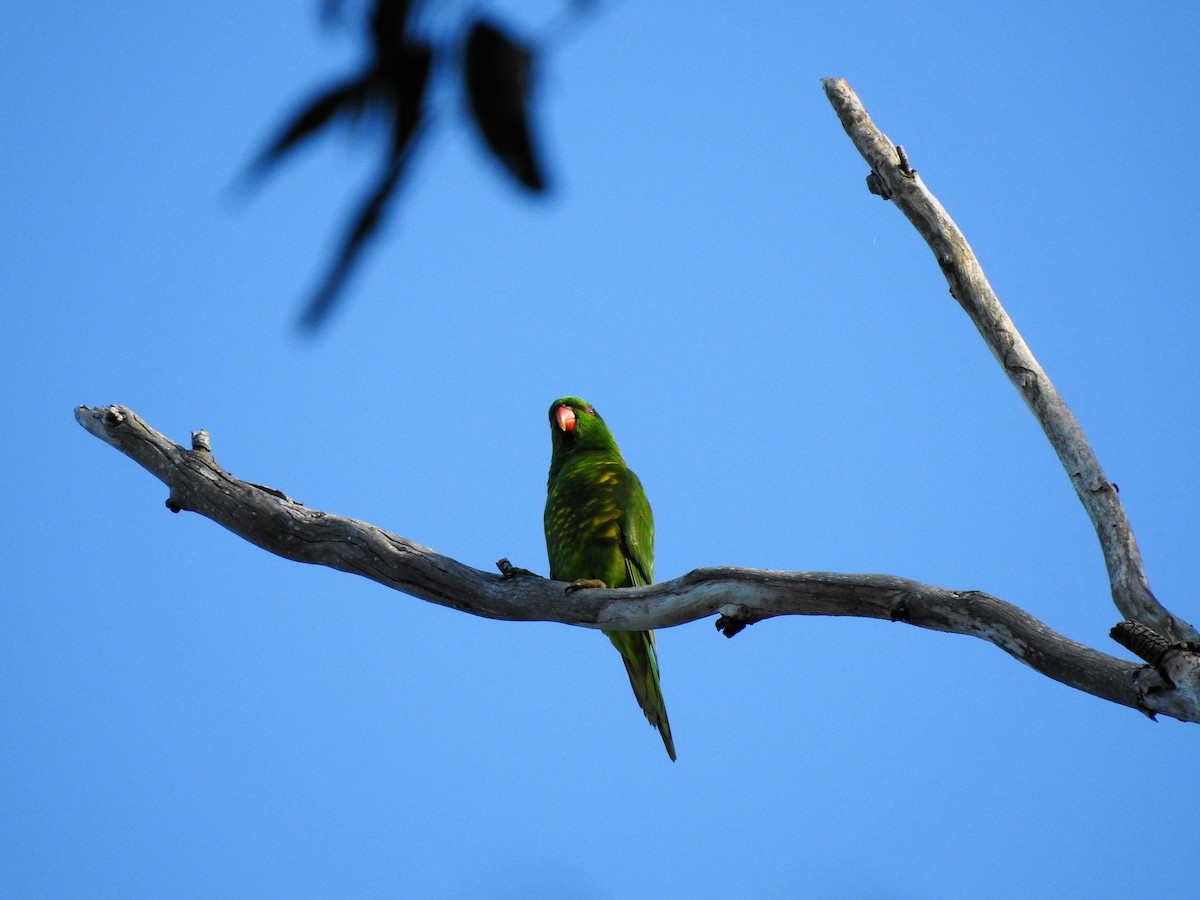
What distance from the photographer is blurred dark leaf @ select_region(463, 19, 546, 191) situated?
153 cm

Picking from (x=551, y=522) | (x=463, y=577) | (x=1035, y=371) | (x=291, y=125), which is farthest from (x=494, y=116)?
(x=551, y=522)

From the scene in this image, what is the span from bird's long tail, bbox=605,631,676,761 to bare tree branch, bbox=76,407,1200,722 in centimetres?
84

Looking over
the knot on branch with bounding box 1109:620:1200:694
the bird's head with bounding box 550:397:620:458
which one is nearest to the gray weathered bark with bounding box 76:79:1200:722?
the knot on branch with bounding box 1109:620:1200:694

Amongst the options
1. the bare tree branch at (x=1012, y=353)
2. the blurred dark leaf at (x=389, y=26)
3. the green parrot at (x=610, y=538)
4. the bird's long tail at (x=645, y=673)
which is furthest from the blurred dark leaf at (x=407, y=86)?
the bird's long tail at (x=645, y=673)

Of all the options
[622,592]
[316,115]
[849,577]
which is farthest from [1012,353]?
[316,115]

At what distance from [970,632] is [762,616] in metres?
0.66

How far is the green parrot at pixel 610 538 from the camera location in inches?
197

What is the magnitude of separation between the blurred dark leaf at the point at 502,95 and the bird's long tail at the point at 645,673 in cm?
339

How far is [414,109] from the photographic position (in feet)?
5.55

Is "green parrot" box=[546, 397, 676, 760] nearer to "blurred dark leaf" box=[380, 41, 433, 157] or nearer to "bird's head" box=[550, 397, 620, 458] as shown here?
"bird's head" box=[550, 397, 620, 458]

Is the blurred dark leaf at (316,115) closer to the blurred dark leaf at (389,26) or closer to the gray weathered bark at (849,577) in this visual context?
the blurred dark leaf at (389,26)

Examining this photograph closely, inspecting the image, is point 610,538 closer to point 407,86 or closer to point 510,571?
point 510,571

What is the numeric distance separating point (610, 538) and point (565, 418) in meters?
0.97

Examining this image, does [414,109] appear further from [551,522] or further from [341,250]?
[551,522]
